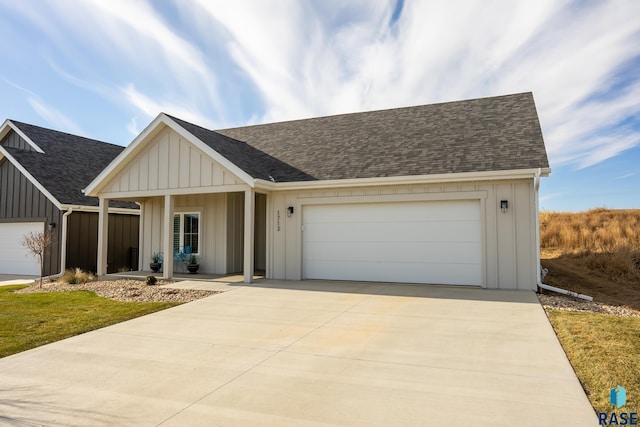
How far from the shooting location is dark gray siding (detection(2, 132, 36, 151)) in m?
17.8

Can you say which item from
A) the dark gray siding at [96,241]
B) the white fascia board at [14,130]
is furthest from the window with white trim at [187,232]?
the white fascia board at [14,130]

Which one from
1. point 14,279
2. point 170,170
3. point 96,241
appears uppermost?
point 170,170

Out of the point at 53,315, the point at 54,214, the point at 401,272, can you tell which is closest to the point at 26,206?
the point at 54,214

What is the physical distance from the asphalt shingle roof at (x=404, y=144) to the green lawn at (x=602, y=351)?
3972 millimetres

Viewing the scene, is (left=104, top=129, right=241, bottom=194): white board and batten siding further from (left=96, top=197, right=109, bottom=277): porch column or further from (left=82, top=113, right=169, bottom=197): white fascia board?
(left=96, top=197, right=109, bottom=277): porch column

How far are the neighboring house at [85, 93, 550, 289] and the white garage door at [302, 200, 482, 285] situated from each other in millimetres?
28

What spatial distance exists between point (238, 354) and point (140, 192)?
9.01m

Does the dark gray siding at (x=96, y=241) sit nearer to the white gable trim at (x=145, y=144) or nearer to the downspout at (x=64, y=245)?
the downspout at (x=64, y=245)

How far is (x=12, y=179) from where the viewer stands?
50.3 feet

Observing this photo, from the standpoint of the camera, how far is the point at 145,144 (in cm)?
1236

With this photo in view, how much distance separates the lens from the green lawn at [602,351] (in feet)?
12.3

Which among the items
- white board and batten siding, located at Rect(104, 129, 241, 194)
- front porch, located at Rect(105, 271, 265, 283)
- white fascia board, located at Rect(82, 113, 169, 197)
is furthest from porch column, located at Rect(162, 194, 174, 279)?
white fascia board, located at Rect(82, 113, 169, 197)

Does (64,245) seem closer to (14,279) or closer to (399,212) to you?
(14,279)

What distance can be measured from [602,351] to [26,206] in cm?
1769
